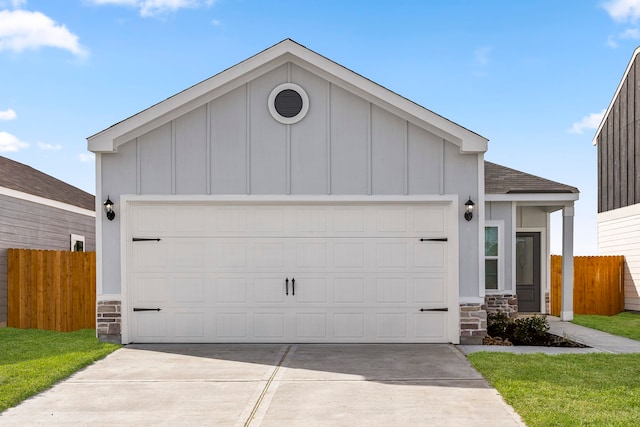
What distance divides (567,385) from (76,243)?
15.6 metres

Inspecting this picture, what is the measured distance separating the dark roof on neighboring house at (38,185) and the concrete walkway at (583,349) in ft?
37.7

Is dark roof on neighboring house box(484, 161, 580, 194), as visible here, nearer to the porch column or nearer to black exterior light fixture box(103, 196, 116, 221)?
the porch column

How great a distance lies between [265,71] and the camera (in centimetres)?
1051

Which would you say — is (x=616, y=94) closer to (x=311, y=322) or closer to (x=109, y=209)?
(x=311, y=322)

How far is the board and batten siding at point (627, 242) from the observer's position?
1789 cm

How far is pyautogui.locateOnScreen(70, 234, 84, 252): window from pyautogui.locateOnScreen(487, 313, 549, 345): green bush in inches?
500

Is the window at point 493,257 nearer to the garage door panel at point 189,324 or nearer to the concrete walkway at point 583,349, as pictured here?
the concrete walkway at point 583,349

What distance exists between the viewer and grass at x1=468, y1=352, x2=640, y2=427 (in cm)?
600

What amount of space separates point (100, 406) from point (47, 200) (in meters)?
11.8

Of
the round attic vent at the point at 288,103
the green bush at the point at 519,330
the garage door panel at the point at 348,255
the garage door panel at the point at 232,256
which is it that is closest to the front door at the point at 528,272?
the green bush at the point at 519,330

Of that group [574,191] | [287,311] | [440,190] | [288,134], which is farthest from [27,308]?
[574,191]

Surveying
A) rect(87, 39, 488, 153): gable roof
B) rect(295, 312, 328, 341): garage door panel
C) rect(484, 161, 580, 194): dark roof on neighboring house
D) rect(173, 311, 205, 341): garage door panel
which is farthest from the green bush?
rect(173, 311, 205, 341): garage door panel

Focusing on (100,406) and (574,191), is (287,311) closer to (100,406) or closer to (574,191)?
(100,406)

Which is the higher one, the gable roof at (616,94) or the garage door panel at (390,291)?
the gable roof at (616,94)
